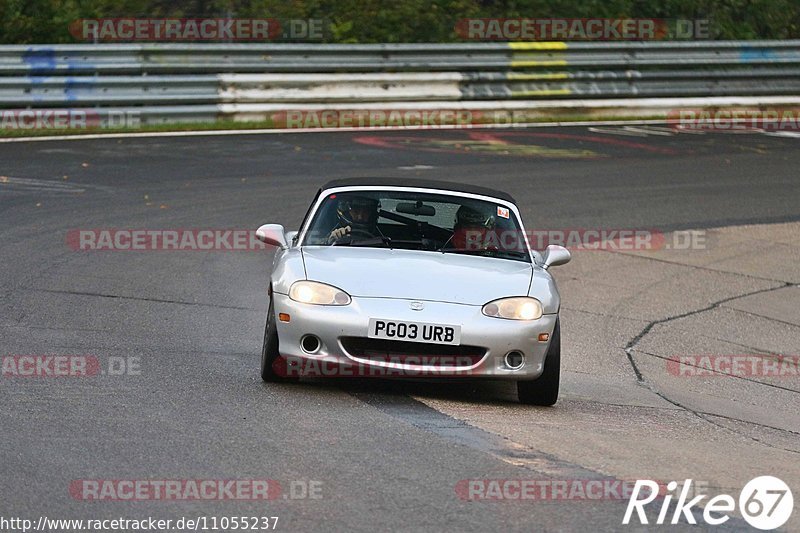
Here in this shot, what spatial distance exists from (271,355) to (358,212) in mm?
1502

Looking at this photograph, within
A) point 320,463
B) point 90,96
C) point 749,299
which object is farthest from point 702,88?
point 320,463

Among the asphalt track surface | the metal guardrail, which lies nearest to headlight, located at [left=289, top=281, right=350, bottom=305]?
the asphalt track surface

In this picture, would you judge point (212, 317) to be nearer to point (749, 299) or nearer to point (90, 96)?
point (749, 299)

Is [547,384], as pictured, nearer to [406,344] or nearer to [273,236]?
[406,344]

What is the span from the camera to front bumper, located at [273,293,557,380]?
300 inches

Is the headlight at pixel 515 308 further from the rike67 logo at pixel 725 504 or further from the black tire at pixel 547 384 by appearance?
the rike67 logo at pixel 725 504

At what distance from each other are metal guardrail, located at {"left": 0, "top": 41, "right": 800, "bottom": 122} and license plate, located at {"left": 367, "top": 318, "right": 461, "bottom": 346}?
13237 mm

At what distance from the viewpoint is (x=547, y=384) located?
7996 mm

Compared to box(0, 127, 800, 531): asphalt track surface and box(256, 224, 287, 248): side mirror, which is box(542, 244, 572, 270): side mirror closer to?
box(0, 127, 800, 531): asphalt track surface

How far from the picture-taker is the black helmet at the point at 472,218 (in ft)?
29.8

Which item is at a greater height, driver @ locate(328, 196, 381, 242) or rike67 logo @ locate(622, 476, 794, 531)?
driver @ locate(328, 196, 381, 242)

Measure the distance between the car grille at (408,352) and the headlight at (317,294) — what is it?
25cm

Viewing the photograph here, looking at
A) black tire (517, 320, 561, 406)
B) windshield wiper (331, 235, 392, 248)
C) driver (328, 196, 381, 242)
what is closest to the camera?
black tire (517, 320, 561, 406)

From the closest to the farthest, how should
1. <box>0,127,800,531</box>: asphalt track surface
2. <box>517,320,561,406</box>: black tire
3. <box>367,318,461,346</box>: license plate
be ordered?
1. <box>0,127,800,531</box>: asphalt track surface
2. <box>367,318,461,346</box>: license plate
3. <box>517,320,561,406</box>: black tire
